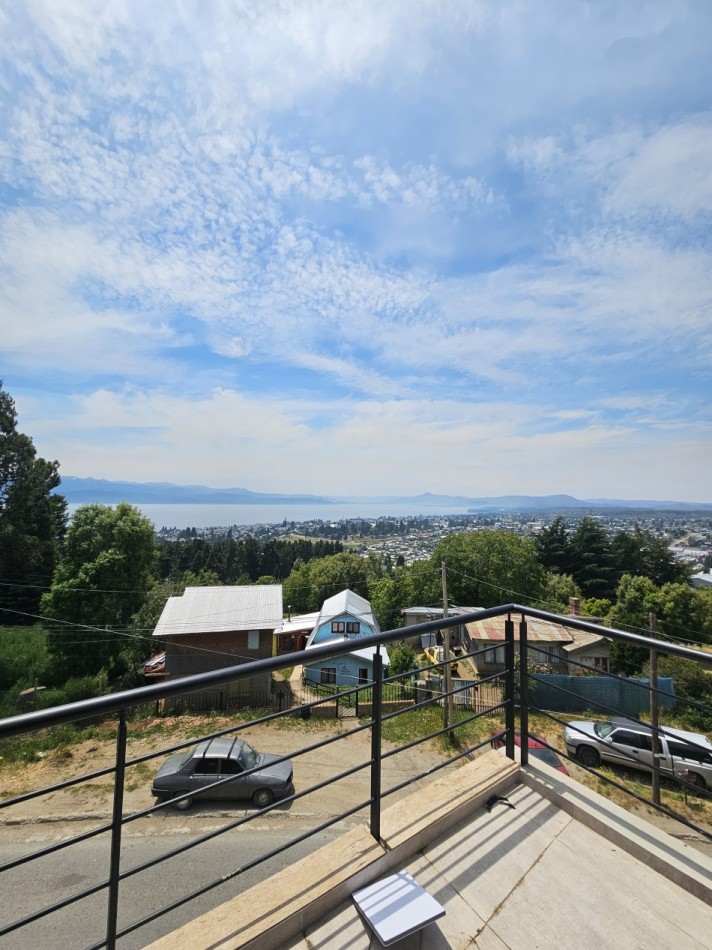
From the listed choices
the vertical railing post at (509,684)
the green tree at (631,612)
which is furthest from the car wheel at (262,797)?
the green tree at (631,612)

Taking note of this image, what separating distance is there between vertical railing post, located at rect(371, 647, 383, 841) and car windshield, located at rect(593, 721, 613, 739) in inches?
411

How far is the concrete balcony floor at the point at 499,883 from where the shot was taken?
1445 mm

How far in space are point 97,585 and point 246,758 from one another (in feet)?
59.5

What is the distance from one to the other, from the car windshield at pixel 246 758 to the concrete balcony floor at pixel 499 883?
25.0 feet

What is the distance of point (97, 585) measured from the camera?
22750 millimetres

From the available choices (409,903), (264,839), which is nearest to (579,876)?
(409,903)

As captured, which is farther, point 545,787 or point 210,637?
point 210,637

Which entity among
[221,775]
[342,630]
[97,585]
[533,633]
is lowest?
[342,630]

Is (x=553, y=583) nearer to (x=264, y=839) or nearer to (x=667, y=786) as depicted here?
(x=667, y=786)

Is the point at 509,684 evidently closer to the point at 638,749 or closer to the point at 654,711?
the point at 654,711

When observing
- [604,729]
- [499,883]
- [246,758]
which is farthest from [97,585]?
[499,883]

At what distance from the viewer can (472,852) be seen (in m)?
1.83

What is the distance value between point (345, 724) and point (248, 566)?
50.0 meters

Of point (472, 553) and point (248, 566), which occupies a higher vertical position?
point (472, 553)
